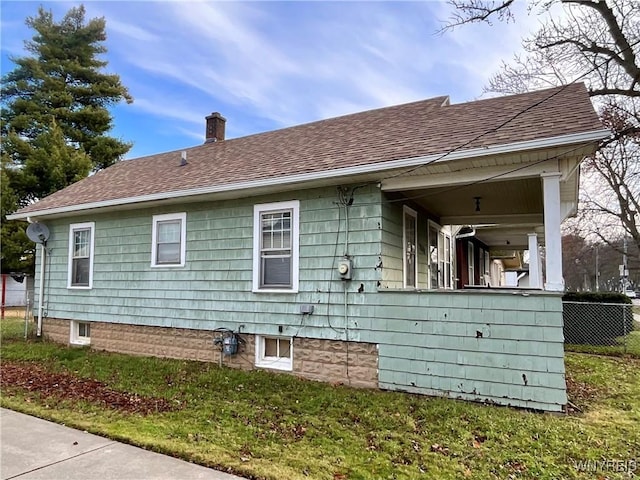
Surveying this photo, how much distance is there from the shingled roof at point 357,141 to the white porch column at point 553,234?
0.60m

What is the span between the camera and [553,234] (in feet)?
16.6

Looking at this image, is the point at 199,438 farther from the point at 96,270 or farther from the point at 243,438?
the point at 96,270

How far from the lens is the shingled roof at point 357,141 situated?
18.6 ft

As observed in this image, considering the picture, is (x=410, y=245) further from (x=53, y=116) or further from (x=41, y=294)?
(x=53, y=116)

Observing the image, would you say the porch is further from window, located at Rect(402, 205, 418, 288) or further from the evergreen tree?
the evergreen tree

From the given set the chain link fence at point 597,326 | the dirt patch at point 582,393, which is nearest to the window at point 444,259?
the chain link fence at point 597,326

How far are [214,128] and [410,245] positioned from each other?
7459mm

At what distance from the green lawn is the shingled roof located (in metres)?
3.20

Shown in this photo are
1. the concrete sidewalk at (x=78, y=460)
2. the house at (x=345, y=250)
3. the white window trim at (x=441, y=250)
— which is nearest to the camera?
the concrete sidewalk at (x=78, y=460)

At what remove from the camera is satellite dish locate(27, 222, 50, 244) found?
1005 centimetres

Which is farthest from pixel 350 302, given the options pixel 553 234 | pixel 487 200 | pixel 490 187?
pixel 487 200

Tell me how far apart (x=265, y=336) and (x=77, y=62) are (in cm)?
2534

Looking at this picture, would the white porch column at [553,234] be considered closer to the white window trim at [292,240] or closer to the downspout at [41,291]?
the white window trim at [292,240]

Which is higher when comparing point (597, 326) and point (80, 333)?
point (597, 326)
